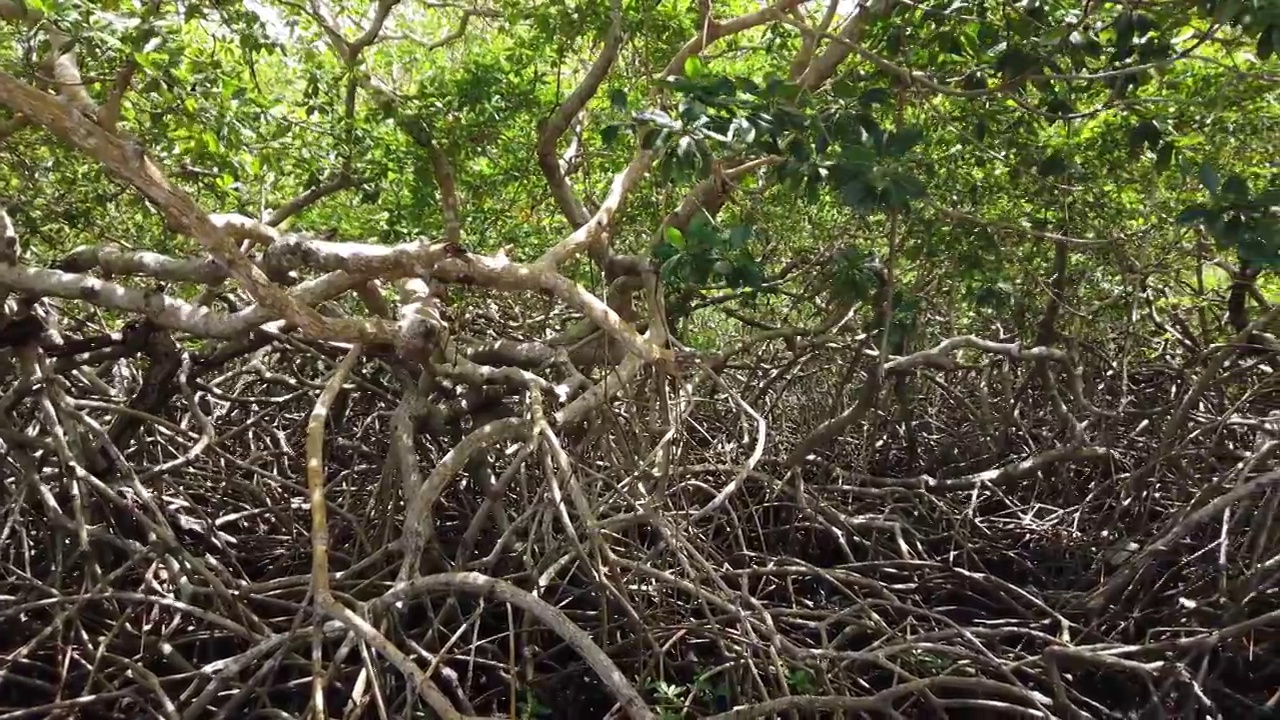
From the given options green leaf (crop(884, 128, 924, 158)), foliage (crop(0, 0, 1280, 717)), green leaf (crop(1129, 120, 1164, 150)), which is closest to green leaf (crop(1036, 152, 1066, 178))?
foliage (crop(0, 0, 1280, 717))

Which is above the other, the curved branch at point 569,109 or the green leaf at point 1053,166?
the curved branch at point 569,109

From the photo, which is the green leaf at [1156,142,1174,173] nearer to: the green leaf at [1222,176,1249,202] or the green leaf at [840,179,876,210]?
the green leaf at [1222,176,1249,202]

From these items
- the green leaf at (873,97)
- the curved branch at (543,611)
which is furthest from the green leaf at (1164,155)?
the curved branch at (543,611)

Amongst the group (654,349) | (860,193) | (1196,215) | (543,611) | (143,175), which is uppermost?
(143,175)

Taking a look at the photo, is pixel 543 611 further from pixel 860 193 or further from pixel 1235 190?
pixel 1235 190

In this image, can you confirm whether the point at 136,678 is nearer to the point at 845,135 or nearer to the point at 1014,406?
the point at 845,135

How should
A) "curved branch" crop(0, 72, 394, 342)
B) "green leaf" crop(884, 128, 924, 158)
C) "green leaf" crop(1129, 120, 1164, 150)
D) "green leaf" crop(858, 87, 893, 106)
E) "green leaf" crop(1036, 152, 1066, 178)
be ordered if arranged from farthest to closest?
"green leaf" crop(1036, 152, 1066, 178), "green leaf" crop(1129, 120, 1164, 150), "green leaf" crop(858, 87, 893, 106), "green leaf" crop(884, 128, 924, 158), "curved branch" crop(0, 72, 394, 342)

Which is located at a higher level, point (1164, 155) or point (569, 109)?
point (569, 109)

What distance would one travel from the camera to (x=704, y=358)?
9.10 feet

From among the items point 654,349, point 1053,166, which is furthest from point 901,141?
point 1053,166

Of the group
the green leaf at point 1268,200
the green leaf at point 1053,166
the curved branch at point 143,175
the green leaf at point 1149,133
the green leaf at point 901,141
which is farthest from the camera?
the green leaf at point 1053,166

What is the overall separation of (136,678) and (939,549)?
224 centimetres

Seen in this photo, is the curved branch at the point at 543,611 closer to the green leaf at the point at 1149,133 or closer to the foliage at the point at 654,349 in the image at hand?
the foliage at the point at 654,349

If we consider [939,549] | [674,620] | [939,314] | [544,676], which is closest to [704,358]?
[674,620]
